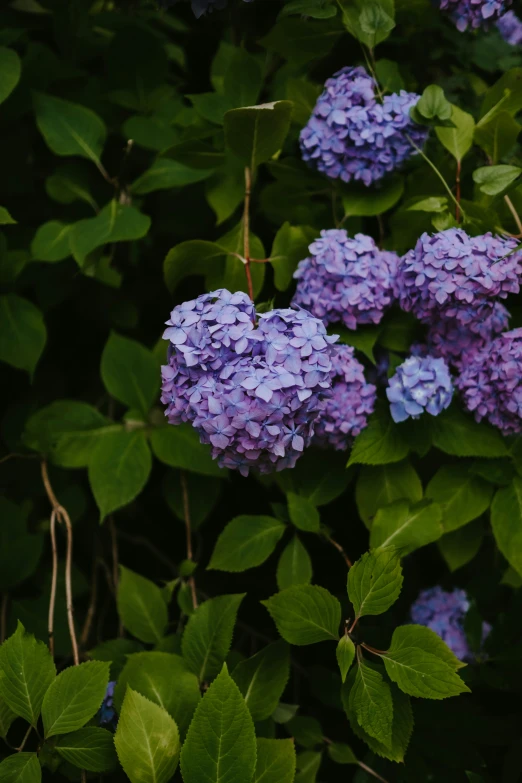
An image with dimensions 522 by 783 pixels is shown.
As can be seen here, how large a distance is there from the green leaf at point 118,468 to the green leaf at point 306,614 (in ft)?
1.37

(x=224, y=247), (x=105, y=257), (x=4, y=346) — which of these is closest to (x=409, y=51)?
(x=224, y=247)

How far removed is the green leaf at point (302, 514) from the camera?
53.7 inches

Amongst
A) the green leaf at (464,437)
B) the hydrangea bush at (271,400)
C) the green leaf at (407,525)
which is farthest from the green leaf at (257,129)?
the green leaf at (407,525)

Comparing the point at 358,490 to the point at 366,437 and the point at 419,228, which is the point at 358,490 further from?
the point at 419,228

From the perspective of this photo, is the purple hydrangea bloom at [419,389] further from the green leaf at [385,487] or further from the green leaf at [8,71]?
the green leaf at [8,71]

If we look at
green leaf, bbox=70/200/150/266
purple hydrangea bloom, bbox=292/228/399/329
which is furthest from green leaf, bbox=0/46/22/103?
purple hydrangea bloom, bbox=292/228/399/329

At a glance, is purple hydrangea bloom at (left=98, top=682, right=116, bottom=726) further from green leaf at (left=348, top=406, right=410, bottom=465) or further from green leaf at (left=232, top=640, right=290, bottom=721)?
green leaf at (left=348, top=406, right=410, bottom=465)

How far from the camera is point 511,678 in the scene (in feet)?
4.47

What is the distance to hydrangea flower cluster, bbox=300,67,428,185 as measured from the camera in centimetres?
138

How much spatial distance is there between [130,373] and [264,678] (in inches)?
28.1

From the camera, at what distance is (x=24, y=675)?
1077mm

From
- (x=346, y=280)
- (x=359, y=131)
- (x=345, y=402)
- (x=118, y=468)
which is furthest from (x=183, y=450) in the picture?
(x=359, y=131)

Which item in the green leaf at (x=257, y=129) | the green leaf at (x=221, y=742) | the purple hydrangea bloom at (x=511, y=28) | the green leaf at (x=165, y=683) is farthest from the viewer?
the purple hydrangea bloom at (x=511, y=28)

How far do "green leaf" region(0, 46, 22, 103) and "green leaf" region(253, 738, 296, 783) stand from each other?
1233mm
